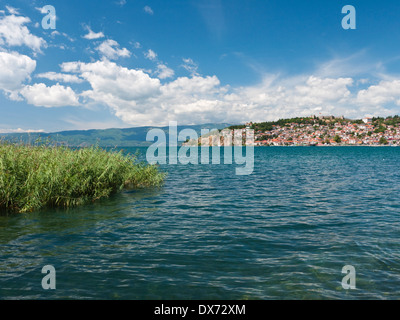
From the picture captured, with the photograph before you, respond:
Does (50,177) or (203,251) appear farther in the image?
(50,177)

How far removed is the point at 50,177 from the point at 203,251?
11144 mm

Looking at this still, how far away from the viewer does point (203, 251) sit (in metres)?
11.4

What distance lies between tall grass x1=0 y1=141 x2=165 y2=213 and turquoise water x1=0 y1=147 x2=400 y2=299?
1022 millimetres

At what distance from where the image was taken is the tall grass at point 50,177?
1619 centimetres

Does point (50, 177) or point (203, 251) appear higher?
point (50, 177)

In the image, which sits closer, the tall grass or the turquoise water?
the turquoise water

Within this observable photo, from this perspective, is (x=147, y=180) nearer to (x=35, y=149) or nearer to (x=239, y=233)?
(x=35, y=149)

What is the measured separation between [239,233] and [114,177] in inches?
533

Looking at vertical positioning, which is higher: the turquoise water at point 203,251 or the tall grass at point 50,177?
the tall grass at point 50,177

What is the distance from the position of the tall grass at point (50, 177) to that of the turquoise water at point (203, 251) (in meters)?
1.02

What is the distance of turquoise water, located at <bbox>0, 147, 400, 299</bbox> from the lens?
8.41m

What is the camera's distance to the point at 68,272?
9367 mm

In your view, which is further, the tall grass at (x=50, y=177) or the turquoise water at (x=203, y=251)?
the tall grass at (x=50, y=177)
